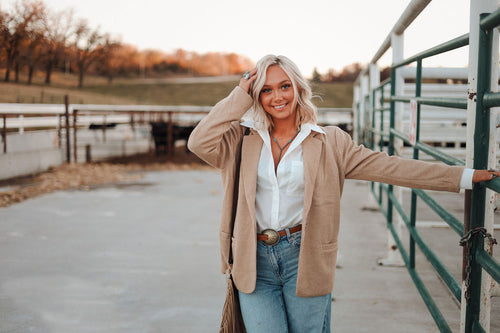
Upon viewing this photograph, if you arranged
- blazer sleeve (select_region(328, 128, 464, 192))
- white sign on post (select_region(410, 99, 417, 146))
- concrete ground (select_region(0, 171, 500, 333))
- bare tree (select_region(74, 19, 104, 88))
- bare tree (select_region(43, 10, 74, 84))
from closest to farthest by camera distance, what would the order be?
blazer sleeve (select_region(328, 128, 464, 192)), white sign on post (select_region(410, 99, 417, 146)), concrete ground (select_region(0, 171, 500, 333)), bare tree (select_region(43, 10, 74, 84)), bare tree (select_region(74, 19, 104, 88))

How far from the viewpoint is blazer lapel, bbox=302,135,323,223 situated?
201cm

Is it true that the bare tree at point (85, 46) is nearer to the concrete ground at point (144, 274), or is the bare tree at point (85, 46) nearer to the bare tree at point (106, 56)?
the bare tree at point (106, 56)

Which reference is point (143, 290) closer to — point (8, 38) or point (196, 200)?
point (196, 200)

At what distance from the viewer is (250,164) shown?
2.10m

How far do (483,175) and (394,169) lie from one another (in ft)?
1.22

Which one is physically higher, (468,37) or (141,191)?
(468,37)

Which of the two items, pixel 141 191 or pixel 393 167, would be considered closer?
pixel 393 167

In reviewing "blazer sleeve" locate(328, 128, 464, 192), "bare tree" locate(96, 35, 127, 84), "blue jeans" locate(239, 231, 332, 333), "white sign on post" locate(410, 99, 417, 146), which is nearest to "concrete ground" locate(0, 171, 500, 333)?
"white sign on post" locate(410, 99, 417, 146)

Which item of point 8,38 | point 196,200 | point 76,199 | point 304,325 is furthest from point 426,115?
point 8,38

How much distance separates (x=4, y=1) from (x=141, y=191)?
4.04 metres

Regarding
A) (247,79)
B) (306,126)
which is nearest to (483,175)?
(306,126)

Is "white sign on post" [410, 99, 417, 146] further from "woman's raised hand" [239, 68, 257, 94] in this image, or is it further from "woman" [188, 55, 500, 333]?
"woman's raised hand" [239, 68, 257, 94]

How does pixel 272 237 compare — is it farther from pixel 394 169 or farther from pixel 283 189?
pixel 394 169

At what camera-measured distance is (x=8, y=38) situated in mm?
8977
